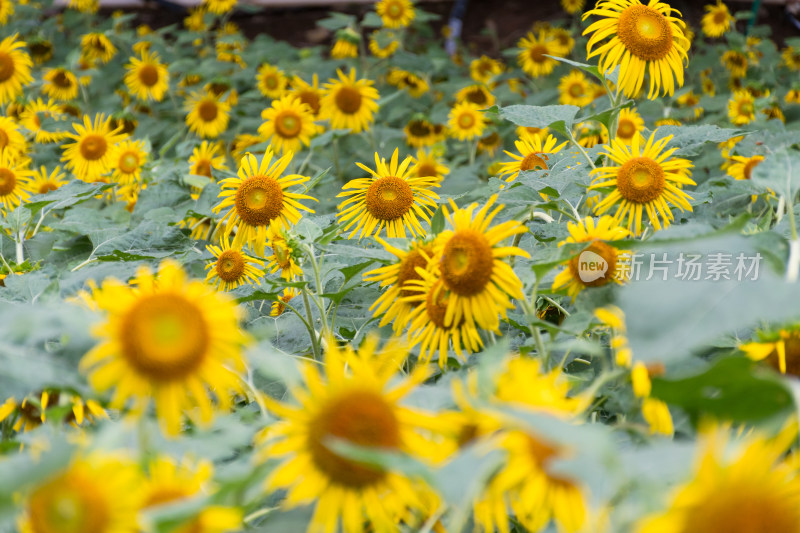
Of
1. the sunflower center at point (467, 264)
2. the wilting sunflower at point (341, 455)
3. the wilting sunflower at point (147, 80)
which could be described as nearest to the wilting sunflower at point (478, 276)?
the sunflower center at point (467, 264)

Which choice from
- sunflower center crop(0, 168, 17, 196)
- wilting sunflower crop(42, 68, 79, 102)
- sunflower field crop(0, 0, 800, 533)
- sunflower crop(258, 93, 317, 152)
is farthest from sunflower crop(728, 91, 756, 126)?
wilting sunflower crop(42, 68, 79, 102)

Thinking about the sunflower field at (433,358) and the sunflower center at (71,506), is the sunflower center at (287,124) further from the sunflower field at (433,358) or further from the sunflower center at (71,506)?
the sunflower center at (71,506)

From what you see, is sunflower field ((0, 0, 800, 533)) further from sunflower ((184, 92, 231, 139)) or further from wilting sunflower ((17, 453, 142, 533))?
sunflower ((184, 92, 231, 139))

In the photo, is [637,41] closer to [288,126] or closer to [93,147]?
[288,126]

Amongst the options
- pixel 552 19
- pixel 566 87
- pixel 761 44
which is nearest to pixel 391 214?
pixel 566 87

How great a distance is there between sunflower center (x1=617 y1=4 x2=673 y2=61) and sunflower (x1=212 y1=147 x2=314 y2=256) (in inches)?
26.0

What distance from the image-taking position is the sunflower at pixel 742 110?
2.35m

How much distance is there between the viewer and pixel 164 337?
589mm

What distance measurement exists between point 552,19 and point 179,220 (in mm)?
3753

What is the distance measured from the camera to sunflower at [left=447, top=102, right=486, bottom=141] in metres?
2.54

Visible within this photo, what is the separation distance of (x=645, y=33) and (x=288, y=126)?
3.57 feet

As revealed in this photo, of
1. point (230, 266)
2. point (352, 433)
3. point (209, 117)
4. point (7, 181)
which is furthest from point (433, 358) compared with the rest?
point (209, 117)

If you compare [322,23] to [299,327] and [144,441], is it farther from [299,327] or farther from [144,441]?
[144,441]

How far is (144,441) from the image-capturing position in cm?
56
